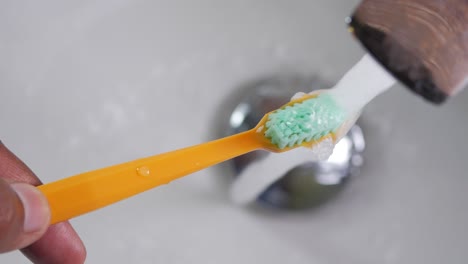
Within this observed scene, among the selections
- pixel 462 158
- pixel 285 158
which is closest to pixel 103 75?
pixel 285 158

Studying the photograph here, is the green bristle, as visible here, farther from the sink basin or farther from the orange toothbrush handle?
the sink basin

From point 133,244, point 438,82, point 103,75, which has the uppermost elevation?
point 103,75

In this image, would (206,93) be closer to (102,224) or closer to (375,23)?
(102,224)

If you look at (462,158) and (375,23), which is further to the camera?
(462,158)

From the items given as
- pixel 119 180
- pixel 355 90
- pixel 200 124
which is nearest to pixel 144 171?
pixel 119 180

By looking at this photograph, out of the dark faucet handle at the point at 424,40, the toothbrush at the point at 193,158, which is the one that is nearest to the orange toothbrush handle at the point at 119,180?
the toothbrush at the point at 193,158

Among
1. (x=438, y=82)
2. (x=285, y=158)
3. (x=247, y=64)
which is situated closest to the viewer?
(x=438, y=82)

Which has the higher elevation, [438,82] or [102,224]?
[102,224]
